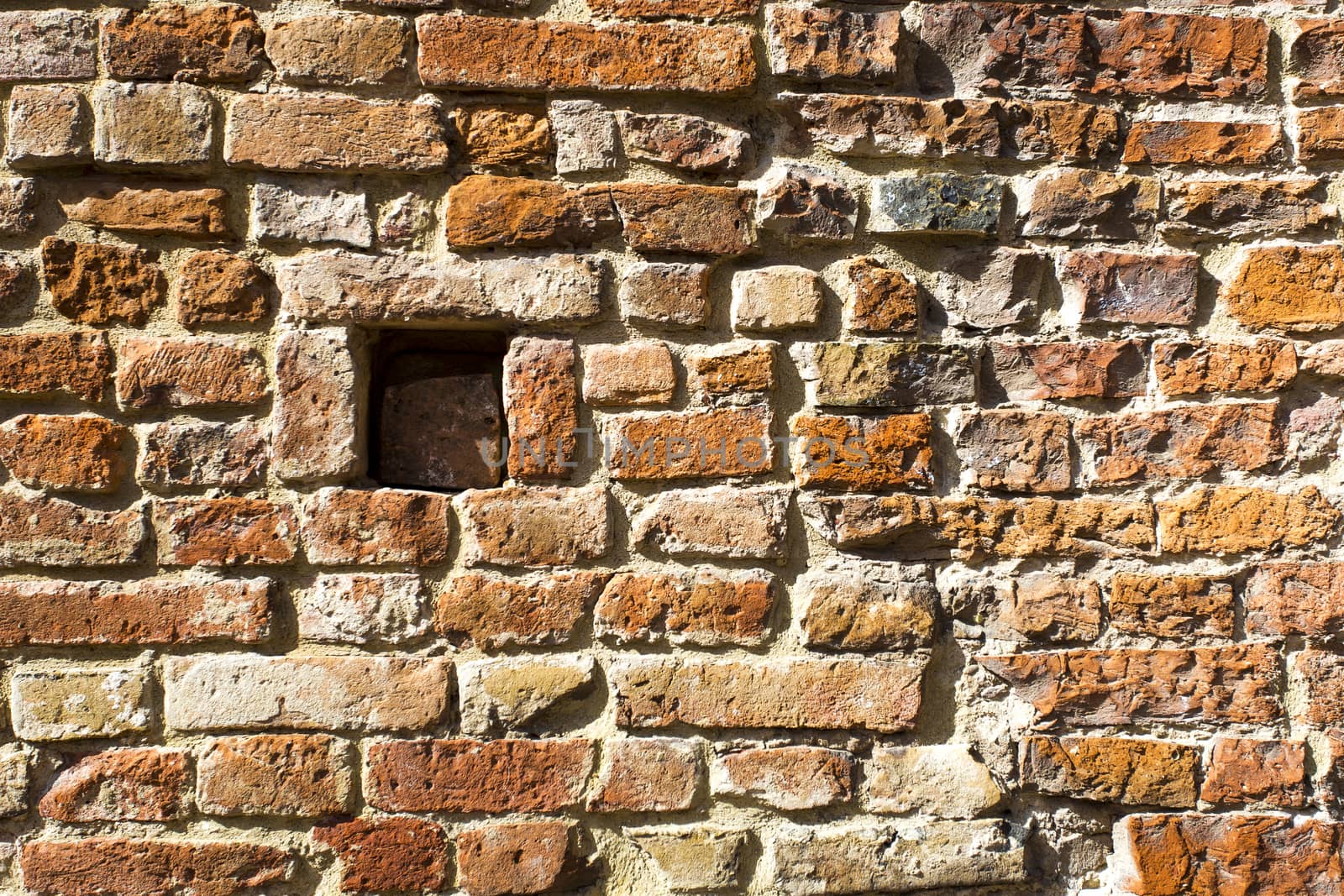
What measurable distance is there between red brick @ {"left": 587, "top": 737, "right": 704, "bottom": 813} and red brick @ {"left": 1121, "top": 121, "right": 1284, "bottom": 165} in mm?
1099

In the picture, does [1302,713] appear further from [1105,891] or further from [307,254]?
[307,254]

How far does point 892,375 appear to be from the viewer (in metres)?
1.29

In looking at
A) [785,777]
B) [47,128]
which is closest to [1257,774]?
[785,777]

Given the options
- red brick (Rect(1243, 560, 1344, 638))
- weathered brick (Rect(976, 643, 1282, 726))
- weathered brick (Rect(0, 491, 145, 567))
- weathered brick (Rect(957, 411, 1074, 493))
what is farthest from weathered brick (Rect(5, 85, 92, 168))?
red brick (Rect(1243, 560, 1344, 638))

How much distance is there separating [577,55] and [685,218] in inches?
10.7

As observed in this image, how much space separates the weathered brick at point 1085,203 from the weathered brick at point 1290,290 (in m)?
0.17

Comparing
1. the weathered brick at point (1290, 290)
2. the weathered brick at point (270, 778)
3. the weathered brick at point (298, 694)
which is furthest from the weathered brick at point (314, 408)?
the weathered brick at point (1290, 290)

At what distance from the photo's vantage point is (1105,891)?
1.27 m

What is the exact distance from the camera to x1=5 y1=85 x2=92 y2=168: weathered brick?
1.23 meters

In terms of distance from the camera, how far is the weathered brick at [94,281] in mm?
1244

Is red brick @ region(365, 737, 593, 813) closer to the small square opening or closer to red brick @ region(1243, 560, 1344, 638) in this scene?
the small square opening

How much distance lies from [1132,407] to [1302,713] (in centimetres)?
50

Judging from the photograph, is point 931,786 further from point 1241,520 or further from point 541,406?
point 541,406

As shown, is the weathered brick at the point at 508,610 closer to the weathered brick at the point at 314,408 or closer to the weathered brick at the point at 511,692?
the weathered brick at the point at 511,692
